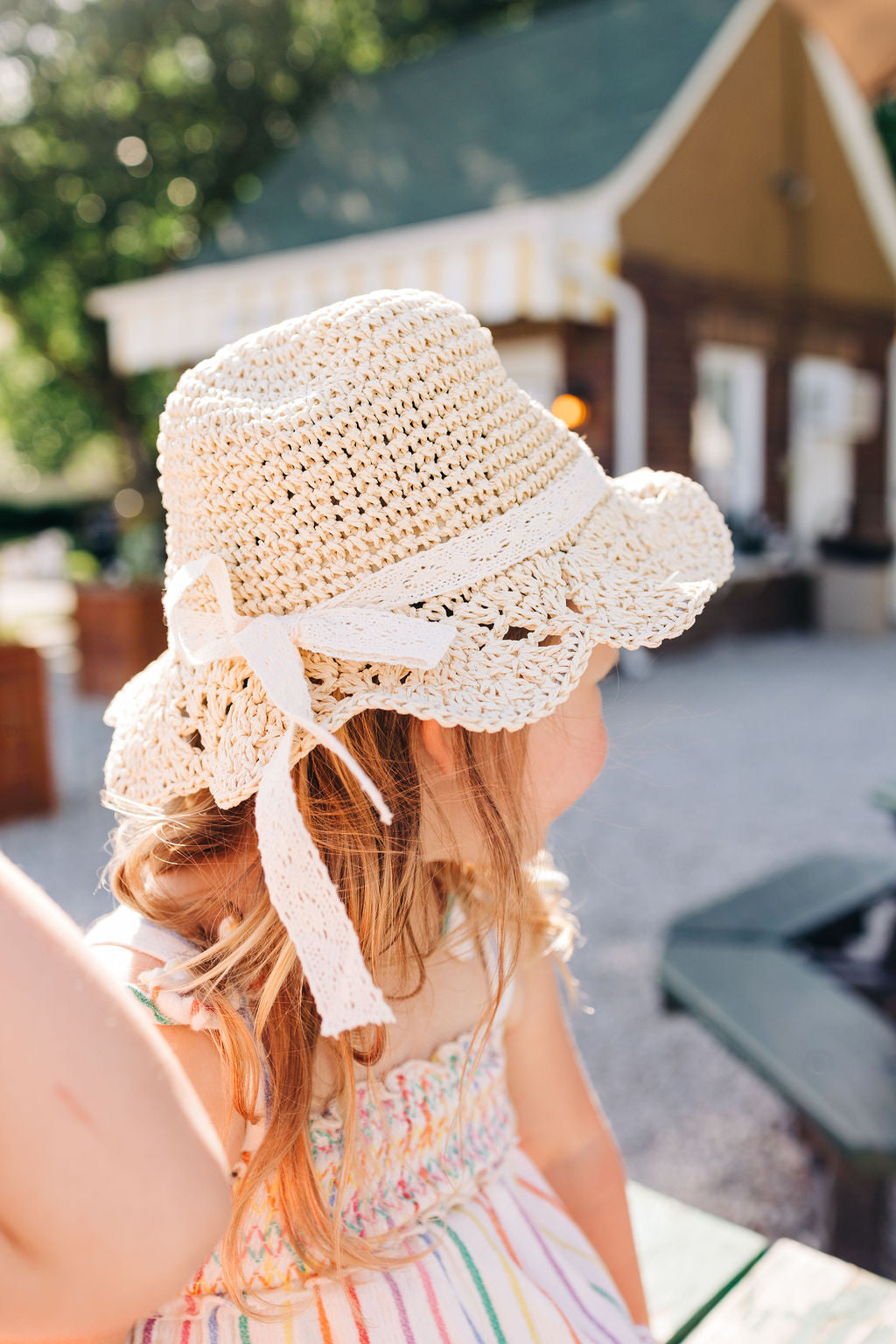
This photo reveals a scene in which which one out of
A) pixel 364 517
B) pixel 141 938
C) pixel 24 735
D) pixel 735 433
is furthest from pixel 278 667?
pixel 735 433

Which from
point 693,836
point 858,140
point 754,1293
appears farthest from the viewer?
point 858,140

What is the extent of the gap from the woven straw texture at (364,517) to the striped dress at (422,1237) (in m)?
0.26

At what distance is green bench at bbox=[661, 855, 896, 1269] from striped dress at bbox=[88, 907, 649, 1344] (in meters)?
0.91

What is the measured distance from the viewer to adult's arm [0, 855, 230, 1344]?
0.51m

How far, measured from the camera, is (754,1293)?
1218 mm

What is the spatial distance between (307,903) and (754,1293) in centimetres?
82

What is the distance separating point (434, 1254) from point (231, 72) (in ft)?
47.6

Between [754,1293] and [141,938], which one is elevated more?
[141,938]

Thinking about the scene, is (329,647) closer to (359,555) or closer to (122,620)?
(359,555)

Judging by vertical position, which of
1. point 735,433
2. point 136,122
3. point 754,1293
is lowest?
point 735,433

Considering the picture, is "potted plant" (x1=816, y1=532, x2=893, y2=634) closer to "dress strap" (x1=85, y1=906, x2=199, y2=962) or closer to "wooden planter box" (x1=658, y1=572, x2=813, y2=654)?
"wooden planter box" (x1=658, y1=572, x2=813, y2=654)

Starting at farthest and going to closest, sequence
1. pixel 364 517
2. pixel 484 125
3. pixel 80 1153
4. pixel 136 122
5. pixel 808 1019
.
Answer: pixel 136 122 < pixel 484 125 < pixel 808 1019 < pixel 364 517 < pixel 80 1153

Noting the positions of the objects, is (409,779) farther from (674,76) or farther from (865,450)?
(865,450)

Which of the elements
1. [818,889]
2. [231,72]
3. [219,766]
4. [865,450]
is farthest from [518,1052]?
[231,72]
